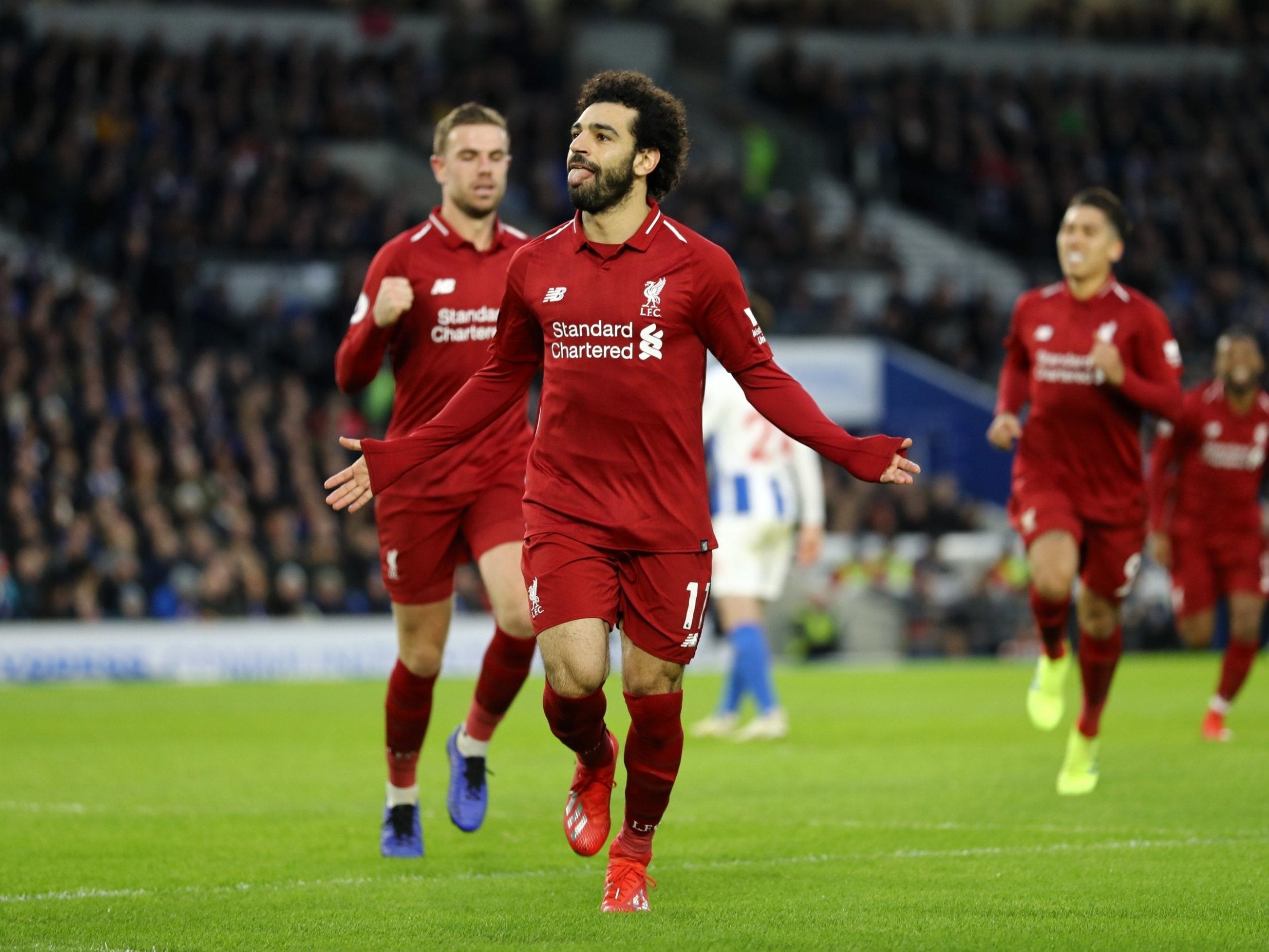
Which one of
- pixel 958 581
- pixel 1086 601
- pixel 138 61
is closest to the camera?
pixel 1086 601

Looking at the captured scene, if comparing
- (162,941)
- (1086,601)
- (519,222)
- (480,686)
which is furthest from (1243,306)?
(162,941)

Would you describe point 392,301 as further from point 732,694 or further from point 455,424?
point 732,694

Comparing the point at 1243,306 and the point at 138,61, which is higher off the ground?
the point at 138,61

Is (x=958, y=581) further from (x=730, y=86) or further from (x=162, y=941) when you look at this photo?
(x=162, y=941)

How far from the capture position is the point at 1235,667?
496 inches

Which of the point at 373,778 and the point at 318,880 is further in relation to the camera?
the point at 373,778

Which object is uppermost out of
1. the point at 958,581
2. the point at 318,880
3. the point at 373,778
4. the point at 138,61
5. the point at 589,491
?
the point at 138,61

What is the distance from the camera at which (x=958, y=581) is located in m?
25.1

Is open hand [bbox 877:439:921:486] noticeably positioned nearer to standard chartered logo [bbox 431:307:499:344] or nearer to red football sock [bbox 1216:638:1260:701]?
standard chartered logo [bbox 431:307:499:344]

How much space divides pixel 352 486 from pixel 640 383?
1.05m

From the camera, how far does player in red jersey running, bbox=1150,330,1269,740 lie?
513 inches

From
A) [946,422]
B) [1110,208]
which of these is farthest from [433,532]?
[946,422]

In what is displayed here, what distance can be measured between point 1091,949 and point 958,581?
65.0 ft

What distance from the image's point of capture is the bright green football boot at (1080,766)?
30.8 ft
